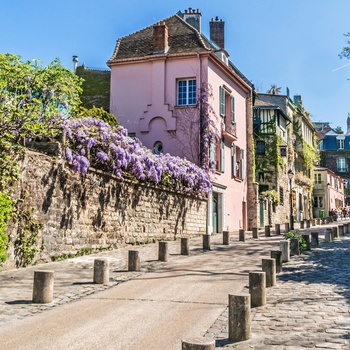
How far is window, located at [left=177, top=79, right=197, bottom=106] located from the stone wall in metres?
5.94

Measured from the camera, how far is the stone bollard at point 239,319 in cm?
526

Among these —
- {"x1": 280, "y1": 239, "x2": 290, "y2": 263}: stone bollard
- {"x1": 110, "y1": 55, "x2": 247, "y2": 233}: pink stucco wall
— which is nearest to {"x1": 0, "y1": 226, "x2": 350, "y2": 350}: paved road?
{"x1": 280, "y1": 239, "x2": 290, "y2": 263}: stone bollard

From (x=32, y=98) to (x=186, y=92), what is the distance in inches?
533

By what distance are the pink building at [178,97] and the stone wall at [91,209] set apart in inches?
176

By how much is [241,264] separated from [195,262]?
1.26 metres

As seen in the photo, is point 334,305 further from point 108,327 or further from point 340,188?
point 340,188

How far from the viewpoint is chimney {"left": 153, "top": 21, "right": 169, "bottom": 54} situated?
2422 cm

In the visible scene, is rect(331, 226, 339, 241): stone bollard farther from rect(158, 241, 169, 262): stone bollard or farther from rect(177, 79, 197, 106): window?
rect(177, 79, 197, 106): window

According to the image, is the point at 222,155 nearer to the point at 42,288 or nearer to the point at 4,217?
the point at 4,217

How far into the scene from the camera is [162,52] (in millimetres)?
24062

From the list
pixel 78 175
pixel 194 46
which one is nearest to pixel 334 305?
pixel 78 175

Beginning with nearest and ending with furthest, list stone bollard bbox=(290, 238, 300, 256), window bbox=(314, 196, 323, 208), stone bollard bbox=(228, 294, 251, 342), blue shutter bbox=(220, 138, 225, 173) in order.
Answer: stone bollard bbox=(228, 294, 251, 342)
stone bollard bbox=(290, 238, 300, 256)
blue shutter bbox=(220, 138, 225, 173)
window bbox=(314, 196, 323, 208)

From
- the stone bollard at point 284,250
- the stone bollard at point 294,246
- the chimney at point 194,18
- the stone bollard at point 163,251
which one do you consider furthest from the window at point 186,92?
the stone bollard at point 284,250

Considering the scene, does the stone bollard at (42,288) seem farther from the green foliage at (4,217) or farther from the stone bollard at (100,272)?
the green foliage at (4,217)
